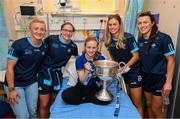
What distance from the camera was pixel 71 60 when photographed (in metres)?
2.69

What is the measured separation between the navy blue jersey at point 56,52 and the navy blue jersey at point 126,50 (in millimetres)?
468

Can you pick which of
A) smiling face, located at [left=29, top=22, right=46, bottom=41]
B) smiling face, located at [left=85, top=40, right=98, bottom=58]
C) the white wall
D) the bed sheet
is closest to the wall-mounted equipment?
smiling face, located at [left=29, top=22, right=46, bottom=41]

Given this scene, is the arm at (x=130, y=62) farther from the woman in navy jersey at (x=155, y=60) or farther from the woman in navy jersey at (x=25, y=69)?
the woman in navy jersey at (x=25, y=69)

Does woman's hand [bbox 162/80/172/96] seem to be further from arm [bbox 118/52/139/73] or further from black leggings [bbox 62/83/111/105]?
black leggings [bbox 62/83/111/105]

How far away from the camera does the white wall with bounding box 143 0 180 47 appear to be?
2.39 m

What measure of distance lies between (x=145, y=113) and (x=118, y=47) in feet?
3.01

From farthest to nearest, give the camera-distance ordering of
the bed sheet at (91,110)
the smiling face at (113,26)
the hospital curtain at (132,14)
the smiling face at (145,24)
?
the hospital curtain at (132,14)
the smiling face at (113,26)
the smiling face at (145,24)
the bed sheet at (91,110)

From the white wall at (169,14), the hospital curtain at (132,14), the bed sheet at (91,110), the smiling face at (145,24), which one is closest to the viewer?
the bed sheet at (91,110)

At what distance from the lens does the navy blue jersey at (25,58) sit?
212 centimetres

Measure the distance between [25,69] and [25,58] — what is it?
0.12 m

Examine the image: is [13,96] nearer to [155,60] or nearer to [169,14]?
[155,60]

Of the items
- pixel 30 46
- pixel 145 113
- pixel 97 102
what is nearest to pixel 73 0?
pixel 30 46

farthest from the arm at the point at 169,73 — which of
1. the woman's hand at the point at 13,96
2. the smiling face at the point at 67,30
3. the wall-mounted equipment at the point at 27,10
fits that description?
the wall-mounted equipment at the point at 27,10

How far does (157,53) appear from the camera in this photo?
2217mm
